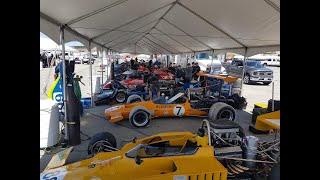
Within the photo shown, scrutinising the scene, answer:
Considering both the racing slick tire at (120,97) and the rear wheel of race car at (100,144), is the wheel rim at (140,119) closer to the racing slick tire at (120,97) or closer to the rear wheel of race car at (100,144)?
the rear wheel of race car at (100,144)

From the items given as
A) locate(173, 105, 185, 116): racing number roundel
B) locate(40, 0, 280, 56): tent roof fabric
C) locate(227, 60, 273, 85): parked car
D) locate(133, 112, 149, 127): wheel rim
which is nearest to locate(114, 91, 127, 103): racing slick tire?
locate(40, 0, 280, 56): tent roof fabric

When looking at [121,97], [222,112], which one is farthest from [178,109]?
[121,97]

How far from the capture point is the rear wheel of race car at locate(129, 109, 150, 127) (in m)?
8.30

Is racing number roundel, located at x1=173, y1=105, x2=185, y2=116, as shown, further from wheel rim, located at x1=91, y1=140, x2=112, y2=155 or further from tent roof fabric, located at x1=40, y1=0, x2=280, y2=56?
wheel rim, located at x1=91, y1=140, x2=112, y2=155

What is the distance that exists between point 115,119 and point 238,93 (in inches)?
202

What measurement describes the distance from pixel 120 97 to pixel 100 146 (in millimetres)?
6749

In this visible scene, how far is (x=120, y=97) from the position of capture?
12.2 meters

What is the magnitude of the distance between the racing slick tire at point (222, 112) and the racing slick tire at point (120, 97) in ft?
14.4

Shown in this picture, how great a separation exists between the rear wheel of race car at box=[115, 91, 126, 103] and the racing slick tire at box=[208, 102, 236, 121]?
4.42 metres

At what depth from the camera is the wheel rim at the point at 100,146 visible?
18.1ft

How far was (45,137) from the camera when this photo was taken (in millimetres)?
6473

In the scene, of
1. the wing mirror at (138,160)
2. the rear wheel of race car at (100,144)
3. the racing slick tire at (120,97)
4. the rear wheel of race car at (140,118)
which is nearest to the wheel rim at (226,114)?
the rear wheel of race car at (140,118)
